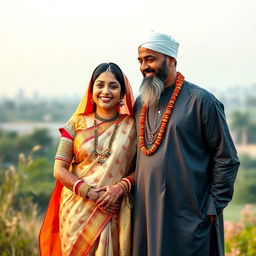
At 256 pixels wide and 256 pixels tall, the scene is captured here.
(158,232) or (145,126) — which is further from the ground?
(145,126)

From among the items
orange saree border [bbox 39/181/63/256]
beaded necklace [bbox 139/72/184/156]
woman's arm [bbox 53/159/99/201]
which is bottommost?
orange saree border [bbox 39/181/63/256]

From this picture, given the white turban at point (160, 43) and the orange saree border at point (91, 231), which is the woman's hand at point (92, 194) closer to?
the orange saree border at point (91, 231)

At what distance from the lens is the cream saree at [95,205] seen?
3.63 m

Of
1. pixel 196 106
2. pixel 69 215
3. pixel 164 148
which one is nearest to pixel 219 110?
pixel 196 106

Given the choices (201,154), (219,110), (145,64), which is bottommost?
(201,154)

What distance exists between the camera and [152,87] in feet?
11.7

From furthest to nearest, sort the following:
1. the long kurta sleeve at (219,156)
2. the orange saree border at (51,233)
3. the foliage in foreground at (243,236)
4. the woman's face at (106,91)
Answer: the foliage in foreground at (243,236) → the orange saree border at (51,233) → the woman's face at (106,91) → the long kurta sleeve at (219,156)

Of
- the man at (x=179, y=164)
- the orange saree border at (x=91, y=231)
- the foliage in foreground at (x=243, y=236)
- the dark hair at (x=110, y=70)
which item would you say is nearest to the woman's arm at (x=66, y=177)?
the orange saree border at (x=91, y=231)

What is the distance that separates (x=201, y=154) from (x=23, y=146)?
1153 centimetres

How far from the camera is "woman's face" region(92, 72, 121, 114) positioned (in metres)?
3.60

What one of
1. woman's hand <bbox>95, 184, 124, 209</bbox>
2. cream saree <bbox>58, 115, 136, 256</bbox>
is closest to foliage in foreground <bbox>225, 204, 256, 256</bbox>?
cream saree <bbox>58, 115, 136, 256</bbox>

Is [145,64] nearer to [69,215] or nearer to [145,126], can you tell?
[145,126]

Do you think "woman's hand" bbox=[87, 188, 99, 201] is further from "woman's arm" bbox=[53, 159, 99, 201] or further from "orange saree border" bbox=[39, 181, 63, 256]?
"orange saree border" bbox=[39, 181, 63, 256]

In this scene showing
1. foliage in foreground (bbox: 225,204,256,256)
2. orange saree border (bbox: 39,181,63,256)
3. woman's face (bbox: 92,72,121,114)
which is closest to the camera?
woman's face (bbox: 92,72,121,114)
